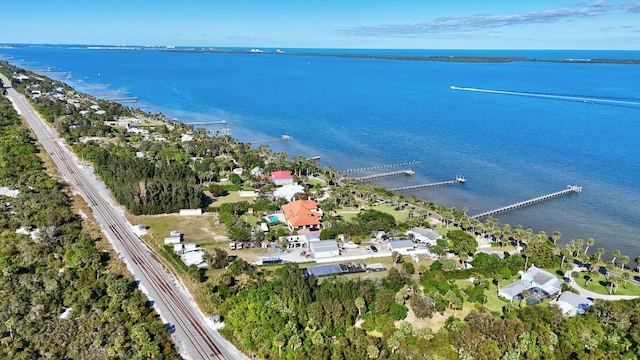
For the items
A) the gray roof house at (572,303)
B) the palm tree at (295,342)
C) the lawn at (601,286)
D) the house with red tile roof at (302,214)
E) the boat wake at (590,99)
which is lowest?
the lawn at (601,286)

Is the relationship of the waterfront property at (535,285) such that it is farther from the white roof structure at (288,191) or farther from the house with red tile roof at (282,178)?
the house with red tile roof at (282,178)

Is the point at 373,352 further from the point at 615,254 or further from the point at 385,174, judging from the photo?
the point at 385,174

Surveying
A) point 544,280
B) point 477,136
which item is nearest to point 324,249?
point 544,280

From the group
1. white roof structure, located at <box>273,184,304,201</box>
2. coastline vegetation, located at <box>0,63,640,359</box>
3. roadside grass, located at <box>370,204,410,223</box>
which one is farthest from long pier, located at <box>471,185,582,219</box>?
white roof structure, located at <box>273,184,304,201</box>

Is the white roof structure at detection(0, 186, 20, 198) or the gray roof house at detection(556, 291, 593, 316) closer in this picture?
the gray roof house at detection(556, 291, 593, 316)

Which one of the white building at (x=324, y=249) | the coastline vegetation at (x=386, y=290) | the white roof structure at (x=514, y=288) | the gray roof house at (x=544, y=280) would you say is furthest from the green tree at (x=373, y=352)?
the gray roof house at (x=544, y=280)

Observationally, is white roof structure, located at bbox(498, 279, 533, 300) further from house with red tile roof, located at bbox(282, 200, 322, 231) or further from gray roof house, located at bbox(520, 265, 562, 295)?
house with red tile roof, located at bbox(282, 200, 322, 231)
